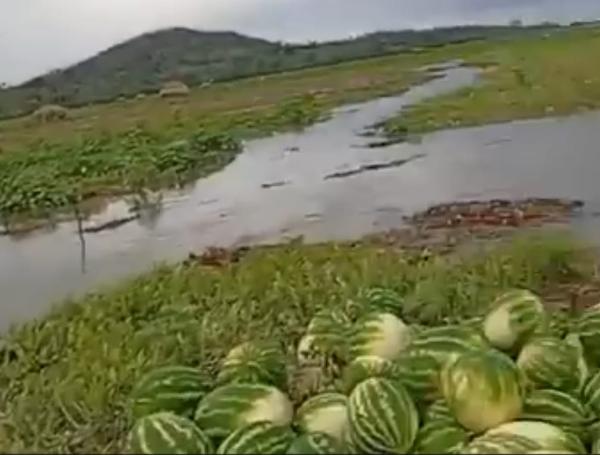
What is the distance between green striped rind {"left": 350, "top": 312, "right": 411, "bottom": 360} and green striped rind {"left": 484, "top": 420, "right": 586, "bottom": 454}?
235 millimetres

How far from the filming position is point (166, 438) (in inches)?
36.6

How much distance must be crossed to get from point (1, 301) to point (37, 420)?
193 centimetres

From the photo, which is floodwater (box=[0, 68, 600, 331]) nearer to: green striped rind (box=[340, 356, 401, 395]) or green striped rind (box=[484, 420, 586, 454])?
green striped rind (box=[340, 356, 401, 395])

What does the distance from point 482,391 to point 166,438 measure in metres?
0.31

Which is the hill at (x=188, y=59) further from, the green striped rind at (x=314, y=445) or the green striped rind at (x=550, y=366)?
the green striped rind at (x=314, y=445)

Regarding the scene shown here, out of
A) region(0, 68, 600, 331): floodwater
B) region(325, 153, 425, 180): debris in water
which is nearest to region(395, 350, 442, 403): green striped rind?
region(0, 68, 600, 331): floodwater

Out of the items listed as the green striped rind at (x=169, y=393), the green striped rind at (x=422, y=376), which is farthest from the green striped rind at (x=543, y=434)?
the green striped rind at (x=169, y=393)

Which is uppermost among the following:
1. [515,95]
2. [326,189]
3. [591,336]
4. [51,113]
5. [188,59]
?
[188,59]

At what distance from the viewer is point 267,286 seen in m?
2.23

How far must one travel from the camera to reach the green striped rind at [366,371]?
3.67ft

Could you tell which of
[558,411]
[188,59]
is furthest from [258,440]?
[188,59]

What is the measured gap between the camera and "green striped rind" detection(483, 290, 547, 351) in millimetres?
1248

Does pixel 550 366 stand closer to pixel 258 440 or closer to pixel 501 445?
pixel 501 445

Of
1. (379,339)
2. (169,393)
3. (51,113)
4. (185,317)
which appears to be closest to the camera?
(169,393)
